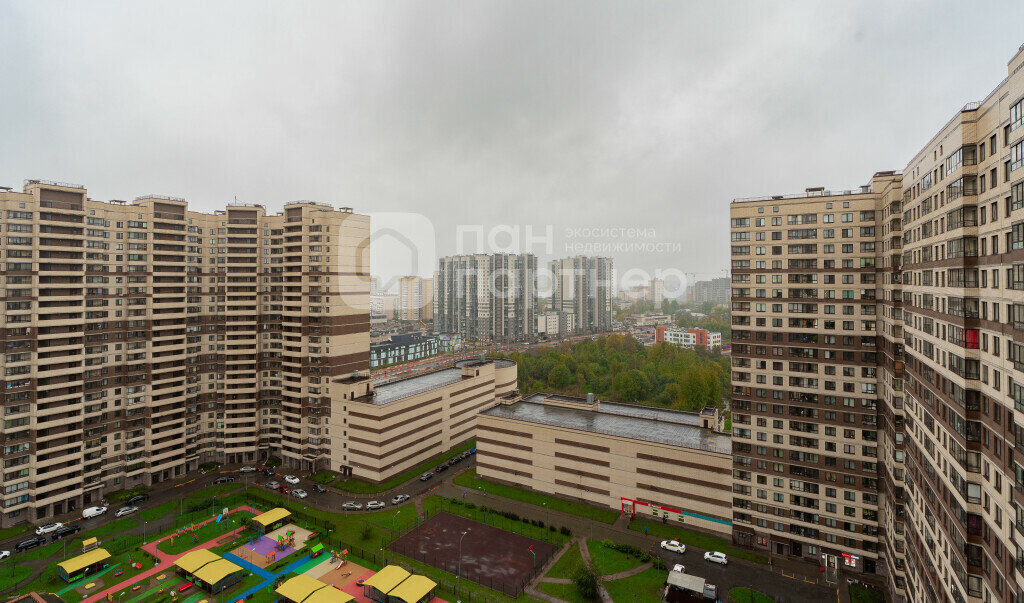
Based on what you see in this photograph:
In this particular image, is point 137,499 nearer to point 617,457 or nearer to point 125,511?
point 125,511

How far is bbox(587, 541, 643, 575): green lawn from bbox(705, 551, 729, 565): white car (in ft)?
24.6

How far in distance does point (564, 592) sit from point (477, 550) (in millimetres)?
12170

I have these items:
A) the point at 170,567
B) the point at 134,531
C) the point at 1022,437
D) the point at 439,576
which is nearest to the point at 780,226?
the point at 1022,437

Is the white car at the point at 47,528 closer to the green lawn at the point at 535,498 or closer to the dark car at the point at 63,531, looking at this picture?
the dark car at the point at 63,531

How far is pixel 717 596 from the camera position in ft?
148

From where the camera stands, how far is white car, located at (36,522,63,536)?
2213 inches

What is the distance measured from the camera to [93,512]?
202 ft

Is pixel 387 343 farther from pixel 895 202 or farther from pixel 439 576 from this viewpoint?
pixel 895 202

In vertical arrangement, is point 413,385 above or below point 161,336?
below

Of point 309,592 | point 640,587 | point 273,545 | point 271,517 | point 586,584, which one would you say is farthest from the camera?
point 271,517

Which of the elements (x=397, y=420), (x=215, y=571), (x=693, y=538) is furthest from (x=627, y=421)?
(x=215, y=571)

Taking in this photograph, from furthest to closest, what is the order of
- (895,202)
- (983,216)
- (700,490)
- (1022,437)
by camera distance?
(700,490) < (895,202) < (983,216) < (1022,437)

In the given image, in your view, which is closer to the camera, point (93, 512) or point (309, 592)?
point (309, 592)

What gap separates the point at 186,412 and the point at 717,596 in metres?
80.3
